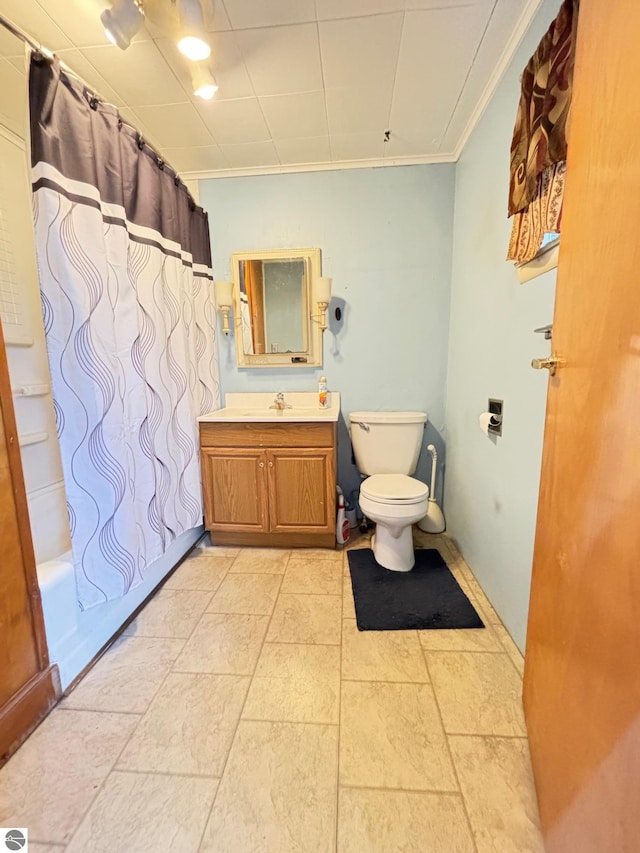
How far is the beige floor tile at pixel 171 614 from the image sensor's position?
150 centimetres

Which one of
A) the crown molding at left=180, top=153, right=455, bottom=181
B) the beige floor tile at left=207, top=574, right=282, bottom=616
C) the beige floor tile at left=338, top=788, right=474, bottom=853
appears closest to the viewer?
the beige floor tile at left=338, top=788, right=474, bottom=853

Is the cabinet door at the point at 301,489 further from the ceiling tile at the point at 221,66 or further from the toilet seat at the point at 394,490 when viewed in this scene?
the ceiling tile at the point at 221,66

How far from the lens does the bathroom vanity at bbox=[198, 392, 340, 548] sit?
200cm

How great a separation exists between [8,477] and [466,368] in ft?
6.57

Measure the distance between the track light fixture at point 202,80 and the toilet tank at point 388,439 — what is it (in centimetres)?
163

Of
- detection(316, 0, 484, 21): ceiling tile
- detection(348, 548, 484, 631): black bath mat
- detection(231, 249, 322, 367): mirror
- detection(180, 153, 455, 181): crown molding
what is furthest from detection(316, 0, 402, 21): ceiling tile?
detection(348, 548, 484, 631): black bath mat

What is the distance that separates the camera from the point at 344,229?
2.21m

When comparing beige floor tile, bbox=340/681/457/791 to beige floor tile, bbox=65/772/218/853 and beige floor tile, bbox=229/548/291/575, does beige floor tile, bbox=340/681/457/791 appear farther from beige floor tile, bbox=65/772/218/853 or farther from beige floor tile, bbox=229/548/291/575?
beige floor tile, bbox=229/548/291/575

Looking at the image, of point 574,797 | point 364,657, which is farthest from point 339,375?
point 574,797

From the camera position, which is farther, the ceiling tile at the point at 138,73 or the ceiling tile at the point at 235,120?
the ceiling tile at the point at 235,120

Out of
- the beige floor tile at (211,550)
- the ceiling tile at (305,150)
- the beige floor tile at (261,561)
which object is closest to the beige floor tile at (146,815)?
the beige floor tile at (261,561)

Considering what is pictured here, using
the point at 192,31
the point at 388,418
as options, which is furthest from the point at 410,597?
the point at 192,31

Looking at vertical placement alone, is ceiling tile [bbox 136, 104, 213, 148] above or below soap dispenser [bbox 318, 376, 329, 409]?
above

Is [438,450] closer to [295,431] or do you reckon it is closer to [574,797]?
[295,431]
